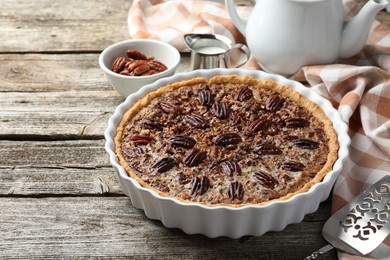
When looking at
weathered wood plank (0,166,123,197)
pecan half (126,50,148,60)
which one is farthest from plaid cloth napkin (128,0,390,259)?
weathered wood plank (0,166,123,197)

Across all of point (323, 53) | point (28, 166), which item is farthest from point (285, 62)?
point (28, 166)

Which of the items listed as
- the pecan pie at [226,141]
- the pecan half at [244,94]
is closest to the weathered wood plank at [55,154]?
the pecan pie at [226,141]

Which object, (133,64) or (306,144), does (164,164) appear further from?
(133,64)

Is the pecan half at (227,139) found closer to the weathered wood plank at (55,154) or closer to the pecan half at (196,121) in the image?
the pecan half at (196,121)

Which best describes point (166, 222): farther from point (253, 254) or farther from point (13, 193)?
point (13, 193)

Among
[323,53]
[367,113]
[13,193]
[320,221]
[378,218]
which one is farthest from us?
[323,53]

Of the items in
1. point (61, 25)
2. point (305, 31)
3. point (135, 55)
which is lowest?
point (61, 25)

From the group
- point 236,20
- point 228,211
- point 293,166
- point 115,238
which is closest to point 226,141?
point 293,166
